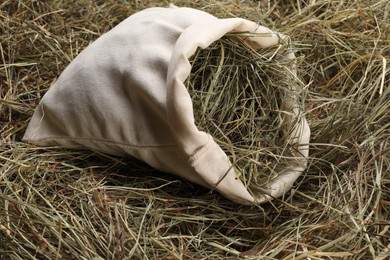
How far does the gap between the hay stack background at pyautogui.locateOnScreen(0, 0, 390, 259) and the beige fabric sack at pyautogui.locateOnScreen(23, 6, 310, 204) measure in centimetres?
4

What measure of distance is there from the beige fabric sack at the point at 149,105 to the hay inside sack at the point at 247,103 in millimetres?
23

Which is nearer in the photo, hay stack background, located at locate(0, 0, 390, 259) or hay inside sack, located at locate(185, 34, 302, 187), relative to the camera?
hay stack background, located at locate(0, 0, 390, 259)

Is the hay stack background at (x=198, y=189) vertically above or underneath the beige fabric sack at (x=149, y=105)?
underneath

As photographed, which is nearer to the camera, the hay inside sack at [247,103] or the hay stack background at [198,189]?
the hay stack background at [198,189]

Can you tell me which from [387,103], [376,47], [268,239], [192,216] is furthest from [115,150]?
[376,47]

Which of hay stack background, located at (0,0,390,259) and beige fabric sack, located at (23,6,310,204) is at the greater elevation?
beige fabric sack, located at (23,6,310,204)

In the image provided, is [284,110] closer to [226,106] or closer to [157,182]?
[226,106]

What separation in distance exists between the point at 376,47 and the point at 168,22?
1.57ft

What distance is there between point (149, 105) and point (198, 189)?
0.56ft

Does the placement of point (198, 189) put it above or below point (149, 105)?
below

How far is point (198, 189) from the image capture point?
3.74ft

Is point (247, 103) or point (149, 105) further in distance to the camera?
point (247, 103)

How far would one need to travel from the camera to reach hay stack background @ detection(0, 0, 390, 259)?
1.01m

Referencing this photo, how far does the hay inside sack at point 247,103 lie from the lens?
112cm
